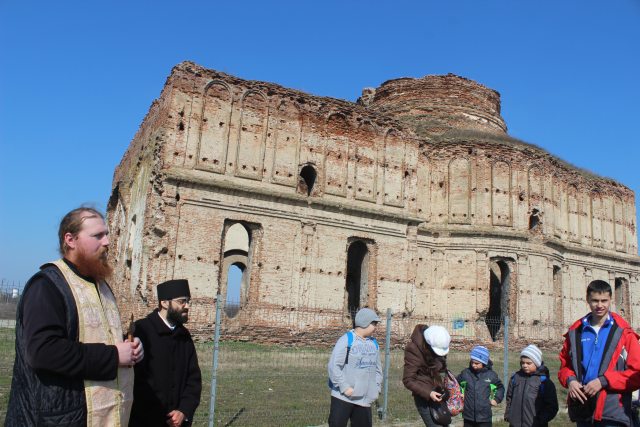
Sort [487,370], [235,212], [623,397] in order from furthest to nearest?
1. [235,212]
2. [487,370]
3. [623,397]

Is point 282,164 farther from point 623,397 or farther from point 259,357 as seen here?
point 623,397

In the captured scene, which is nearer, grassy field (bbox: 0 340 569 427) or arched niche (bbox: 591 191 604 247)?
grassy field (bbox: 0 340 569 427)

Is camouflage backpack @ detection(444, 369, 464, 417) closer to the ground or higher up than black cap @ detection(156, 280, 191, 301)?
closer to the ground

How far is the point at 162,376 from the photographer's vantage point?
11.5 ft

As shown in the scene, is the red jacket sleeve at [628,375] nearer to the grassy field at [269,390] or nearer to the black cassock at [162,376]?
the black cassock at [162,376]

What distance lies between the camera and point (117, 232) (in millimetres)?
21219

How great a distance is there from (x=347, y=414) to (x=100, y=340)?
2750 mm

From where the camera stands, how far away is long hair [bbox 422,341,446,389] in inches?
183

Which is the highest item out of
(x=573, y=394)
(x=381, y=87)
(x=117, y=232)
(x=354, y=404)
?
(x=381, y=87)

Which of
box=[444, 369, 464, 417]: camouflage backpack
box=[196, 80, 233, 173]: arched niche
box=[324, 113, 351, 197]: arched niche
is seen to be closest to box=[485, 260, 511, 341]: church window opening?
box=[324, 113, 351, 197]: arched niche

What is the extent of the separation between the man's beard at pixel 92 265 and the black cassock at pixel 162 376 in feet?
2.88

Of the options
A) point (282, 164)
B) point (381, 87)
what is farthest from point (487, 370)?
point (381, 87)

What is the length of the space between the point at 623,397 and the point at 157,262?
41.9ft

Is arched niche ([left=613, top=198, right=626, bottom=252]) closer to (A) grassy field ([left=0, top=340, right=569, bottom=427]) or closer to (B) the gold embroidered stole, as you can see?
(A) grassy field ([left=0, top=340, right=569, bottom=427])
